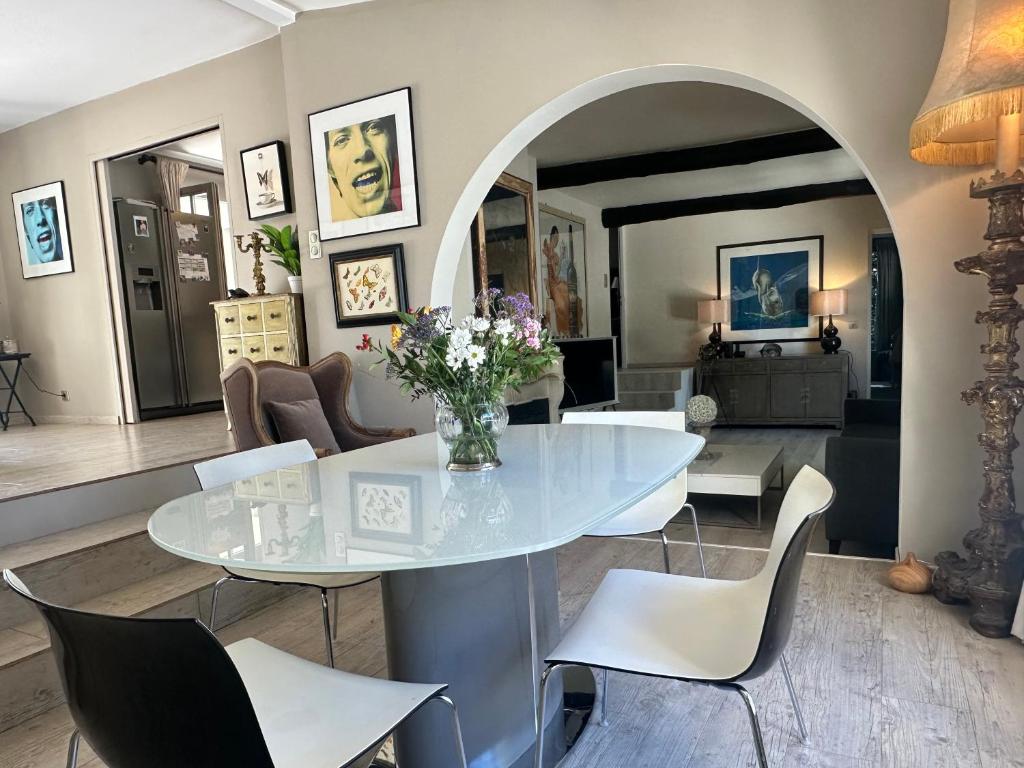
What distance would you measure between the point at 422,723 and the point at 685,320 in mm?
7454

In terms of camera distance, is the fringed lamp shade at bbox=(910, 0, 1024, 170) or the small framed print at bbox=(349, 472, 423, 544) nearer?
the small framed print at bbox=(349, 472, 423, 544)

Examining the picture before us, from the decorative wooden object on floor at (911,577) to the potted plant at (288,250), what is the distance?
352 centimetres

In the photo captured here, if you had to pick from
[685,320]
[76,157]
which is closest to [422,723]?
[76,157]

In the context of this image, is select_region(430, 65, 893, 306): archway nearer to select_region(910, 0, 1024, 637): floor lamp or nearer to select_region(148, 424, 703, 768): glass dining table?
select_region(910, 0, 1024, 637): floor lamp

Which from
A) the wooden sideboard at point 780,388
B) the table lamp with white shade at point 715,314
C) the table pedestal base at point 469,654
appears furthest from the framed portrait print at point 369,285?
the table lamp with white shade at point 715,314

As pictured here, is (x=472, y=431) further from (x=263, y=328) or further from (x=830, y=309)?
(x=830, y=309)

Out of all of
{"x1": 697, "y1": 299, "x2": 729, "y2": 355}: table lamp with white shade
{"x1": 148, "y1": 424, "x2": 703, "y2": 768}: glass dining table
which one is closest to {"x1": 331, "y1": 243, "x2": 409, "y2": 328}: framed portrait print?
{"x1": 148, "y1": 424, "x2": 703, "y2": 768}: glass dining table

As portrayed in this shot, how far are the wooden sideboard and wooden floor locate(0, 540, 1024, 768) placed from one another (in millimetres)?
4948

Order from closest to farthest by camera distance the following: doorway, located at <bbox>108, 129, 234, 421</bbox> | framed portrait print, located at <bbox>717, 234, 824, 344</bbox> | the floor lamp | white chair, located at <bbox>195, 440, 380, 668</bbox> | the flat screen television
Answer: white chair, located at <bbox>195, 440, 380, 668</bbox> → the floor lamp → doorway, located at <bbox>108, 129, 234, 421</bbox> → the flat screen television → framed portrait print, located at <bbox>717, 234, 824, 344</bbox>

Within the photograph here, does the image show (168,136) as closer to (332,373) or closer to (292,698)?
(332,373)

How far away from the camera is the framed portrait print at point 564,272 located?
6.60m

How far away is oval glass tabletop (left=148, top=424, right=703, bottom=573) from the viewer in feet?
3.33

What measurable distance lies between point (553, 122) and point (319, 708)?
2958 mm

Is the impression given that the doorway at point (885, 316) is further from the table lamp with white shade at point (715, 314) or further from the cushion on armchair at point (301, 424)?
the cushion on armchair at point (301, 424)
